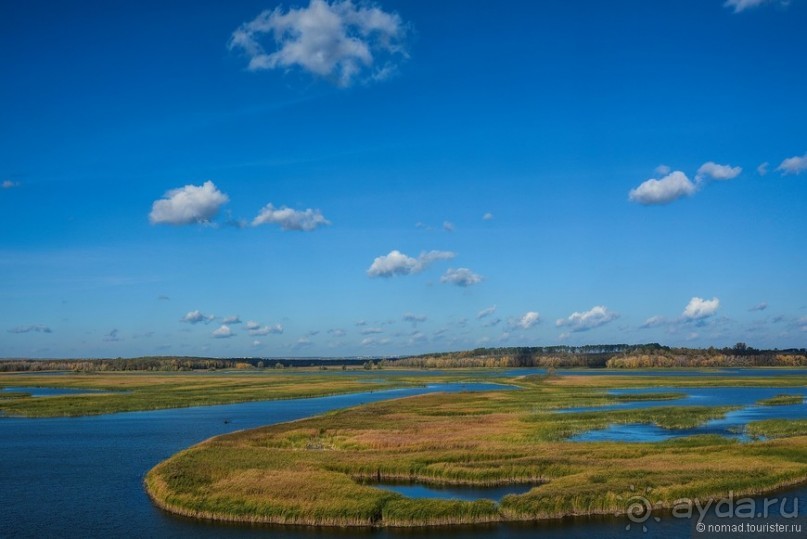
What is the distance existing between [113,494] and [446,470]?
686 inches

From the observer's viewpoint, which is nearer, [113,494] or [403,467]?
[113,494]

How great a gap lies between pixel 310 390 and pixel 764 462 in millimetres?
91978

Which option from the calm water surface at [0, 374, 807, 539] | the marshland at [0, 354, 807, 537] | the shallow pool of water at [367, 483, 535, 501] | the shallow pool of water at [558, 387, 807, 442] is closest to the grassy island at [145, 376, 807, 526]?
the marshland at [0, 354, 807, 537]

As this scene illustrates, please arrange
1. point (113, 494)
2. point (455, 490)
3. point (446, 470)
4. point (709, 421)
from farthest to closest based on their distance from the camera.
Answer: point (709, 421) → point (446, 470) → point (113, 494) → point (455, 490)

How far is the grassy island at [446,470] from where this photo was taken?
97.9 feet

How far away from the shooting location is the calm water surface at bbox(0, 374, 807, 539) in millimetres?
28169

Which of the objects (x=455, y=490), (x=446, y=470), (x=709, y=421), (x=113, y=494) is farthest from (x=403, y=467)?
(x=709, y=421)

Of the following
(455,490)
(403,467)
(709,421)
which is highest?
(403,467)

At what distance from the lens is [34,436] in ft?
195

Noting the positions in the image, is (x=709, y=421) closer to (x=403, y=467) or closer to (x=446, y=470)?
(x=446, y=470)

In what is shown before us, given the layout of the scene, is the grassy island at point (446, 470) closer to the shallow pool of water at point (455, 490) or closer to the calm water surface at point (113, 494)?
the shallow pool of water at point (455, 490)

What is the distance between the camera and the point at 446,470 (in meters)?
37.4

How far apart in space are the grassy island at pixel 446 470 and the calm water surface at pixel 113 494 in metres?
0.90

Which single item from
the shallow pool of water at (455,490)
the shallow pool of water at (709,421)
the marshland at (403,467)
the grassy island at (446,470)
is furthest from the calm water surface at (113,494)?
the shallow pool of water at (709,421)
